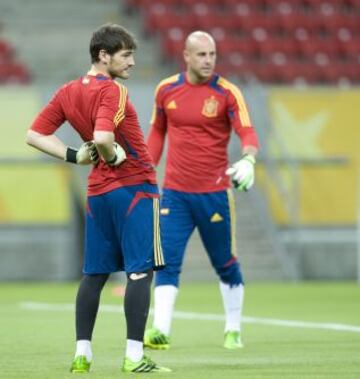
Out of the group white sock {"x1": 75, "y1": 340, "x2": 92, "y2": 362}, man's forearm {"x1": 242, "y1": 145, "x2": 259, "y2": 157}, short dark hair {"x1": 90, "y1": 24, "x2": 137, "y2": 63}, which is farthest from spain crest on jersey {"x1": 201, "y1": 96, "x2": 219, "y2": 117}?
white sock {"x1": 75, "y1": 340, "x2": 92, "y2": 362}

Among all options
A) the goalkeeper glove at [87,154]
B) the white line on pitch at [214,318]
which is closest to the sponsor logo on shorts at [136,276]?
the goalkeeper glove at [87,154]

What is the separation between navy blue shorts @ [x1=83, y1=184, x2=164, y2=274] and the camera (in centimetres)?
797

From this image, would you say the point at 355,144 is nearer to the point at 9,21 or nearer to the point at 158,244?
the point at 9,21

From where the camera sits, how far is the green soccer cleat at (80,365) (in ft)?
25.9

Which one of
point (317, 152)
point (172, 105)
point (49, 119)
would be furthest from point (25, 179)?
point (49, 119)

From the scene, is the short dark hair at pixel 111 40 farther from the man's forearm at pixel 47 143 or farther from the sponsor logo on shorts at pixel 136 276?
the sponsor logo on shorts at pixel 136 276

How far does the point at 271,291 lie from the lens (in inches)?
682

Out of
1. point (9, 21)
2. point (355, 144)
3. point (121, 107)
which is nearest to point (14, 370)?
point (121, 107)

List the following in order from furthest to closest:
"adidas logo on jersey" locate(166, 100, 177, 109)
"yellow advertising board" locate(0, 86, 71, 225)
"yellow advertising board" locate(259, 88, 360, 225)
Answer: "yellow advertising board" locate(259, 88, 360, 225), "yellow advertising board" locate(0, 86, 71, 225), "adidas logo on jersey" locate(166, 100, 177, 109)

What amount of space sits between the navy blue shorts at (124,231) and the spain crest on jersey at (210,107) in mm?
2161

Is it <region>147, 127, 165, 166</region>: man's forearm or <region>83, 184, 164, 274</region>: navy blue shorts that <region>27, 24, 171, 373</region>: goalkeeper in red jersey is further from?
<region>147, 127, 165, 166</region>: man's forearm

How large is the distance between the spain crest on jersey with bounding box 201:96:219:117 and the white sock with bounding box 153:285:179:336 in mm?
1312

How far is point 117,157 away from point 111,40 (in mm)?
667

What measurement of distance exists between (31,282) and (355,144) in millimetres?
5197
